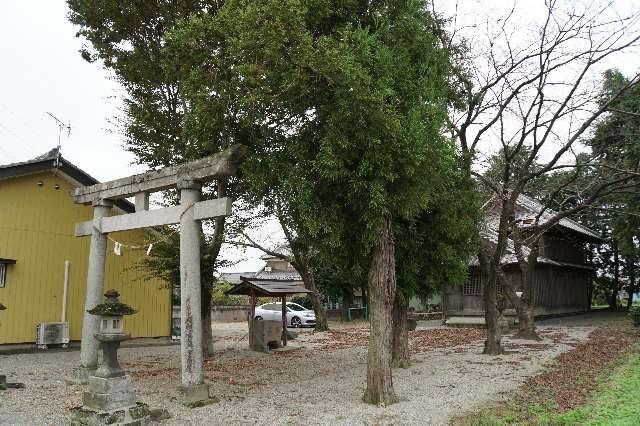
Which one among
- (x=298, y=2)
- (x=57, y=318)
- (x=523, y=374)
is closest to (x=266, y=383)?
(x=523, y=374)

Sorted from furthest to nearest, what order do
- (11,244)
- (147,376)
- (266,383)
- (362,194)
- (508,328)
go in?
1. (508,328)
2. (11,244)
3. (147,376)
4. (266,383)
5. (362,194)

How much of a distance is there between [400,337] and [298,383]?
3.28m

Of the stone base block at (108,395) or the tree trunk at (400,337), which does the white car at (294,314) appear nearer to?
the tree trunk at (400,337)

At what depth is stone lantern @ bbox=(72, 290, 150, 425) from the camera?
22.3ft

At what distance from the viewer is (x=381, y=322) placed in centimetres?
813

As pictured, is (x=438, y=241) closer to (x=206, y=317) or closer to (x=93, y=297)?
(x=206, y=317)

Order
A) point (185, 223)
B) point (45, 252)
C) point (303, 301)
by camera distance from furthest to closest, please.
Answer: point (303, 301), point (45, 252), point (185, 223)

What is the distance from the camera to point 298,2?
7.12m

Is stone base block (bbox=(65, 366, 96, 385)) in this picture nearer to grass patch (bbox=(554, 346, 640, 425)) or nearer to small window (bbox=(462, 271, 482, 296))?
grass patch (bbox=(554, 346, 640, 425))

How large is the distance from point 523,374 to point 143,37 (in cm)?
1240

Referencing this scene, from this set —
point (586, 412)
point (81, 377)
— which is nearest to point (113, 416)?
point (81, 377)

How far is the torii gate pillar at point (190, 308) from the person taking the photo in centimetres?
816

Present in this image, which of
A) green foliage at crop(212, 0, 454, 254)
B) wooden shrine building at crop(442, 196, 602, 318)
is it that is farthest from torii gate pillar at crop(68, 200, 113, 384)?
wooden shrine building at crop(442, 196, 602, 318)

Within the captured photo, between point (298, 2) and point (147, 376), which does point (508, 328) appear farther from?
point (298, 2)
